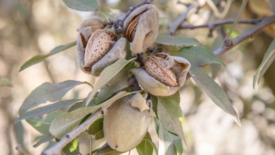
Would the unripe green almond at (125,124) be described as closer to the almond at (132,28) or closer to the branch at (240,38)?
the almond at (132,28)

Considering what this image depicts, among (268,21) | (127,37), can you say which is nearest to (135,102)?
(127,37)

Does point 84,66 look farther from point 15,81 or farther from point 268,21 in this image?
point 15,81

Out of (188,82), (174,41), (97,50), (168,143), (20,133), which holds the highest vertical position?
(97,50)

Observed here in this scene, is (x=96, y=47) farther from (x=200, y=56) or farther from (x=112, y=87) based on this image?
(x=200, y=56)

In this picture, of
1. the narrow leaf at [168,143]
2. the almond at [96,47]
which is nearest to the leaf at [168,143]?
the narrow leaf at [168,143]

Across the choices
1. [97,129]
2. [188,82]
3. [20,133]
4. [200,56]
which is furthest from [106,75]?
[188,82]

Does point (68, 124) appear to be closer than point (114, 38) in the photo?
Yes
